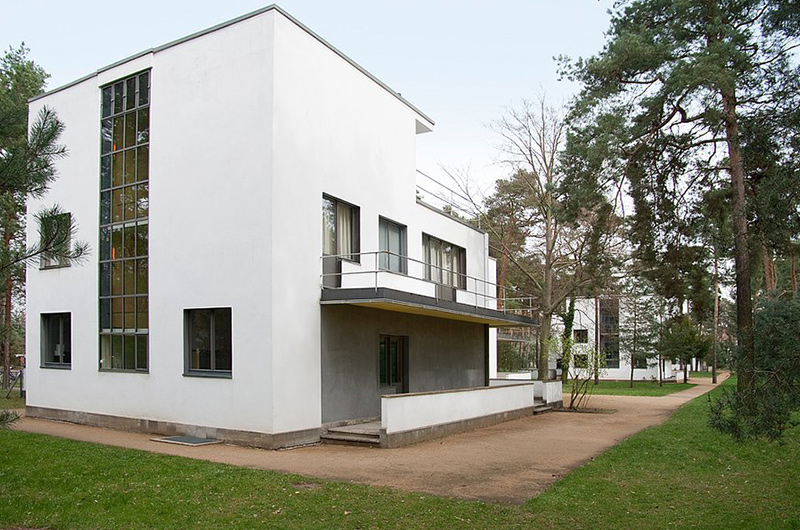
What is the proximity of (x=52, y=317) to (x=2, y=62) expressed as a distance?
15.2m

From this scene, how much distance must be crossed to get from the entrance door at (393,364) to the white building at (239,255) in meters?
0.07

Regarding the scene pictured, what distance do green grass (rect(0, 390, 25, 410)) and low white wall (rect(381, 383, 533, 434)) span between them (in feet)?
42.8

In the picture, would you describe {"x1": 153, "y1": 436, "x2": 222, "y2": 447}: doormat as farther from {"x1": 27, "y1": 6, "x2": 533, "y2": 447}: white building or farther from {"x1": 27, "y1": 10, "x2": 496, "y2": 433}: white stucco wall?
{"x1": 27, "y1": 10, "x2": 496, "y2": 433}: white stucco wall

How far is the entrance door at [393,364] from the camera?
18.0 metres

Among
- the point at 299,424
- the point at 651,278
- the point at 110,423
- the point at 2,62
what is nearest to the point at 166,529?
the point at 299,424

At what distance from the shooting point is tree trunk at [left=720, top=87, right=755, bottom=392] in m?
6.42

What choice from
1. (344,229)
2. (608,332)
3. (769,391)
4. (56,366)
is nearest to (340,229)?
(344,229)

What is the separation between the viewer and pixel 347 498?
9141 millimetres

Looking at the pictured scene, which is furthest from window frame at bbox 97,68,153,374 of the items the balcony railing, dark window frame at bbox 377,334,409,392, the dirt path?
dark window frame at bbox 377,334,409,392

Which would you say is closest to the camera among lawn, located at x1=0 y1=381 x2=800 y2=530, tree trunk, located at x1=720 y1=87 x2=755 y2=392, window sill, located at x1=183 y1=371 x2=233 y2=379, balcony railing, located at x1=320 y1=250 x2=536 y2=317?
tree trunk, located at x1=720 y1=87 x2=755 y2=392

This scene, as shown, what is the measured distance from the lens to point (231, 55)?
48.8 feet

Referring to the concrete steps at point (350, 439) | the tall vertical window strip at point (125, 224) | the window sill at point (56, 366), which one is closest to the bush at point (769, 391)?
the concrete steps at point (350, 439)

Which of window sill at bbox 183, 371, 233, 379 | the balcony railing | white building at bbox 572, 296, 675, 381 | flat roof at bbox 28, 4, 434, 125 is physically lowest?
white building at bbox 572, 296, 675, 381

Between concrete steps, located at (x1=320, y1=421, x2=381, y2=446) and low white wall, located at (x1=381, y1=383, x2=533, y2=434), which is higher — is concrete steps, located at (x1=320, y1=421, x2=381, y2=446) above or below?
below
